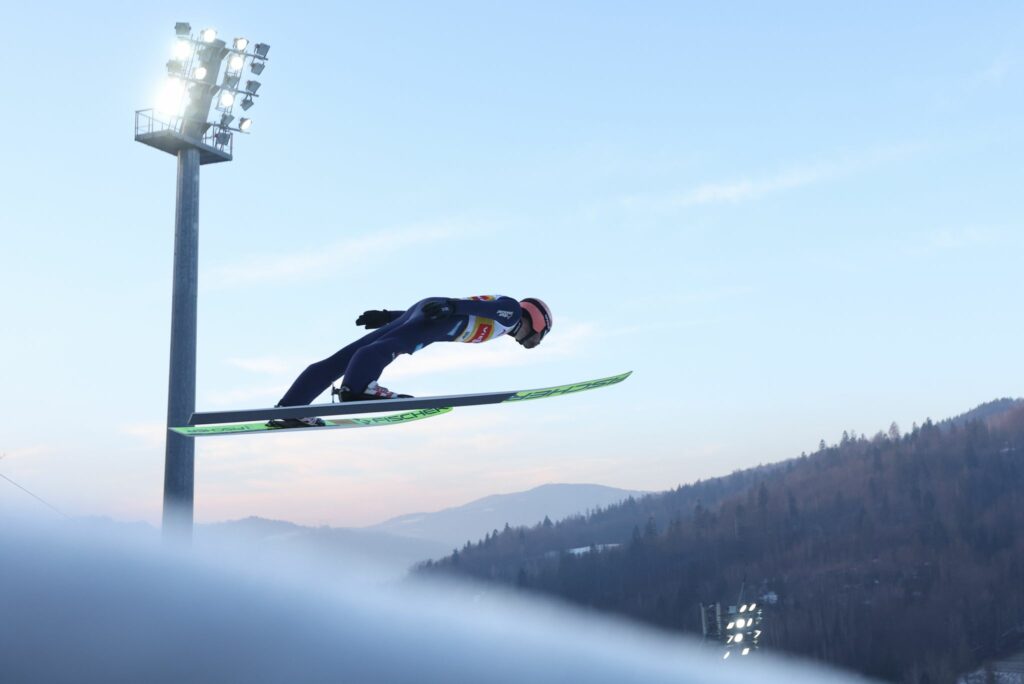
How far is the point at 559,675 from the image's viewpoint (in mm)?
151750

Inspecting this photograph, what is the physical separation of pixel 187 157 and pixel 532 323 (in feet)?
65.7

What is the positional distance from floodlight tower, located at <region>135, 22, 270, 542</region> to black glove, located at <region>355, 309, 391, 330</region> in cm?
1688

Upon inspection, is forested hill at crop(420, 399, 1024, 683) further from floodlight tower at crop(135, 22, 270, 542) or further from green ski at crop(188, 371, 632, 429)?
green ski at crop(188, 371, 632, 429)

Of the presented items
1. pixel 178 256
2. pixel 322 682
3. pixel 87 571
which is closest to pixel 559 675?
pixel 322 682

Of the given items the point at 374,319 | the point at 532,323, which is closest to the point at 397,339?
the point at 374,319

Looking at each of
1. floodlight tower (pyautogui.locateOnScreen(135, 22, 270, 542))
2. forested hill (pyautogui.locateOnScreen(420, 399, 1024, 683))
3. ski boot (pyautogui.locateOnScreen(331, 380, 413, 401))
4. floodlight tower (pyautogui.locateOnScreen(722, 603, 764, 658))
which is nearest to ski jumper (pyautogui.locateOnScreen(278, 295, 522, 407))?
ski boot (pyautogui.locateOnScreen(331, 380, 413, 401))

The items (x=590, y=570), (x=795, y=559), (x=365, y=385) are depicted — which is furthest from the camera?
(x=795, y=559)

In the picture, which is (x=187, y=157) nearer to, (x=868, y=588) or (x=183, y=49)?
(x=183, y=49)

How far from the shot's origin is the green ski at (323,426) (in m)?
11.3

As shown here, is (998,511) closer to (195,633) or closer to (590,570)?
(590,570)

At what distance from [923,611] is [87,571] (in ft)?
475

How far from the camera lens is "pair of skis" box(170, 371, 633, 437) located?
9742mm

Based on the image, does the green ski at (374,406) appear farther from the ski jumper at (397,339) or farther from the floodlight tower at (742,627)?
the floodlight tower at (742,627)

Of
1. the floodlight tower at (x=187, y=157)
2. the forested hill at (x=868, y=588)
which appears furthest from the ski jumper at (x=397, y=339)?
the forested hill at (x=868, y=588)
